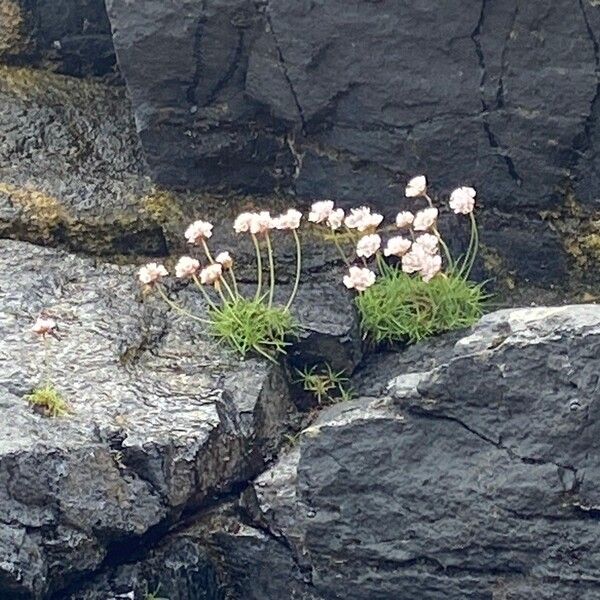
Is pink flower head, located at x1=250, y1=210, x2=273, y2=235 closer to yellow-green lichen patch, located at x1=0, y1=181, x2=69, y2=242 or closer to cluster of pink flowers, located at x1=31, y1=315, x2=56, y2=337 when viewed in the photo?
A: cluster of pink flowers, located at x1=31, y1=315, x2=56, y2=337

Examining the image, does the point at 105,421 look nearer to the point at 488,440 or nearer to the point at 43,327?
the point at 43,327

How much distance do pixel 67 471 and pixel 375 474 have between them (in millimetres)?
1096

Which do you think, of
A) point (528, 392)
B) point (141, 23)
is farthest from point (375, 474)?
point (141, 23)

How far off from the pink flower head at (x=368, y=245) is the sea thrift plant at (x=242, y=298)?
0.75ft

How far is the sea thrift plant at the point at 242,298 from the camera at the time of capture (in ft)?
18.3

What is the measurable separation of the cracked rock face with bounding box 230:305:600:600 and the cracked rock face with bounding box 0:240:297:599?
18.7 inches

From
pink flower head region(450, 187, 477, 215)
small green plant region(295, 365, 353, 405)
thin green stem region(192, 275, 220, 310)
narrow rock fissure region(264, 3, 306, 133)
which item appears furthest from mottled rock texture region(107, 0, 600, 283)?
small green plant region(295, 365, 353, 405)

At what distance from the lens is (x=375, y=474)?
4777mm

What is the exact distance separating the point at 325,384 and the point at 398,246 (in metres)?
0.64

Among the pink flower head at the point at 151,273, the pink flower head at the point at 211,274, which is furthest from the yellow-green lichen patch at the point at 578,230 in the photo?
the pink flower head at the point at 151,273

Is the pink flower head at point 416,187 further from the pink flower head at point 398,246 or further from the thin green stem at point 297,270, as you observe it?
the thin green stem at point 297,270

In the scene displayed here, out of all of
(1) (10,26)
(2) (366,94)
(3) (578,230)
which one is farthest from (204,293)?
(1) (10,26)

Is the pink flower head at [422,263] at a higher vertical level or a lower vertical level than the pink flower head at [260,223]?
lower

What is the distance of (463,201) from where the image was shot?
561 cm
